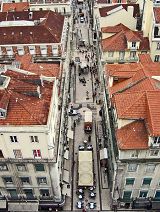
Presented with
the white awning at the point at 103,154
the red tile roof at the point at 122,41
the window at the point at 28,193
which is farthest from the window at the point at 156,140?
the red tile roof at the point at 122,41

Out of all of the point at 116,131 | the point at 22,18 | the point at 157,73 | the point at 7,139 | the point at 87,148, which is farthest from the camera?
the point at 22,18

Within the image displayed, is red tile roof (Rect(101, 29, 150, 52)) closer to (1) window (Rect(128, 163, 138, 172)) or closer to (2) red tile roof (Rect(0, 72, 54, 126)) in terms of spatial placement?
(2) red tile roof (Rect(0, 72, 54, 126))

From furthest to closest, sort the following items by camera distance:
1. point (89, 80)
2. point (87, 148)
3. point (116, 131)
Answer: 1. point (89, 80)
2. point (87, 148)
3. point (116, 131)

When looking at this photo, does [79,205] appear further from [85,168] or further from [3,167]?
[3,167]

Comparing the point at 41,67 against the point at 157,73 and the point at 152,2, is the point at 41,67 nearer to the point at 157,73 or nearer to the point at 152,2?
the point at 157,73

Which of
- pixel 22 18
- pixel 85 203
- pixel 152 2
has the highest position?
pixel 152 2

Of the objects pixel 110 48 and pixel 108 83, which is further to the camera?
pixel 110 48

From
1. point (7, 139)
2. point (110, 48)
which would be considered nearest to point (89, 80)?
point (110, 48)
